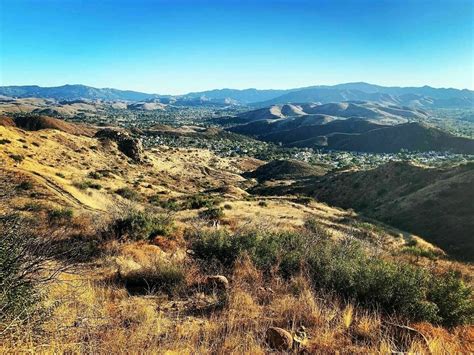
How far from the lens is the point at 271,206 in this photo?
36.2m

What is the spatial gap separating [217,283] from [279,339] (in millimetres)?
2660

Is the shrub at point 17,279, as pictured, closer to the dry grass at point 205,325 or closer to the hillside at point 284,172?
the dry grass at point 205,325

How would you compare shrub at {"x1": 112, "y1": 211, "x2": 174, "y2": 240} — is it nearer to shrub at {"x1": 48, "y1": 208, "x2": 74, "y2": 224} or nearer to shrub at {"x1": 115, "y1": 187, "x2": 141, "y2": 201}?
shrub at {"x1": 48, "y1": 208, "x2": 74, "y2": 224}

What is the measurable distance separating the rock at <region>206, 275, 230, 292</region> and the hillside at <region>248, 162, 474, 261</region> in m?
26.0

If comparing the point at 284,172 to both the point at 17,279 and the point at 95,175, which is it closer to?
the point at 95,175

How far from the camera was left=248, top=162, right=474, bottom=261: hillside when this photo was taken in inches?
1275

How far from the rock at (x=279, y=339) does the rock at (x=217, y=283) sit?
7.26 ft

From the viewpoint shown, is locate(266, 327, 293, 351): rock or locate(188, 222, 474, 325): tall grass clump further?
locate(188, 222, 474, 325): tall grass clump

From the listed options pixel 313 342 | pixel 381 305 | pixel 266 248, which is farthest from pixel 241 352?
pixel 266 248

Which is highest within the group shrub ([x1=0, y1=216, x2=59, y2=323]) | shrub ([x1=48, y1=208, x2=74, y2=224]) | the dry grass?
shrub ([x1=0, y1=216, x2=59, y2=323])

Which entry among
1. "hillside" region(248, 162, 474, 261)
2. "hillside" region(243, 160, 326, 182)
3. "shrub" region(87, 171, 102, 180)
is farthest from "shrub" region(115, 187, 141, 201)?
"hillside" region(243, 160, 326, 182)

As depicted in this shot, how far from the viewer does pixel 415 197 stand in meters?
42.2

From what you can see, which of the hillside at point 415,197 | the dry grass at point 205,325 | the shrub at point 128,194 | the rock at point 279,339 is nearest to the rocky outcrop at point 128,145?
the hillside at point 415,197

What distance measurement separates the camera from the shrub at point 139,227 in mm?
13656
